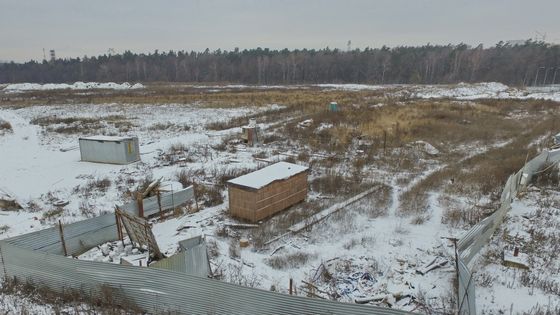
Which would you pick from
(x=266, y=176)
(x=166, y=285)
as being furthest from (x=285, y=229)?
(x=166, y=285)

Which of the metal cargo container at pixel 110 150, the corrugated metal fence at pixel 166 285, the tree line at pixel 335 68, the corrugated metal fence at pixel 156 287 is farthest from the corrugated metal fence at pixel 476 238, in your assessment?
the tree line at pixel 335 68

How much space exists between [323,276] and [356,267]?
0.77 metres

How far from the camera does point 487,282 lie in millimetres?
6074

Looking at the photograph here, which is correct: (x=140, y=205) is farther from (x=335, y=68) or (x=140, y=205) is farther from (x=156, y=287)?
(x=335, y=68)

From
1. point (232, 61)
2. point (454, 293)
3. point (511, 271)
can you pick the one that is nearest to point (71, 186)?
point (454, 293)

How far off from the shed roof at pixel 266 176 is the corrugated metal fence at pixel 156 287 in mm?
2918

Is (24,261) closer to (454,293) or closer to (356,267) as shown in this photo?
(356,267)

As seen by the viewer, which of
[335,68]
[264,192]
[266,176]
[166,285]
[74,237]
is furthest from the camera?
[335,68]

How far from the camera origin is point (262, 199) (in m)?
8.71

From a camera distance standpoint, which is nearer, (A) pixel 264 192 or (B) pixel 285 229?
(B) pixel 285 229

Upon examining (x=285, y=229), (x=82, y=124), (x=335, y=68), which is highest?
(x=335, y=68)

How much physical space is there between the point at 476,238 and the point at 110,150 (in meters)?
12.9

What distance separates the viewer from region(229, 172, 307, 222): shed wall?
862cm

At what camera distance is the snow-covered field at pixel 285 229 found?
6043 mm
